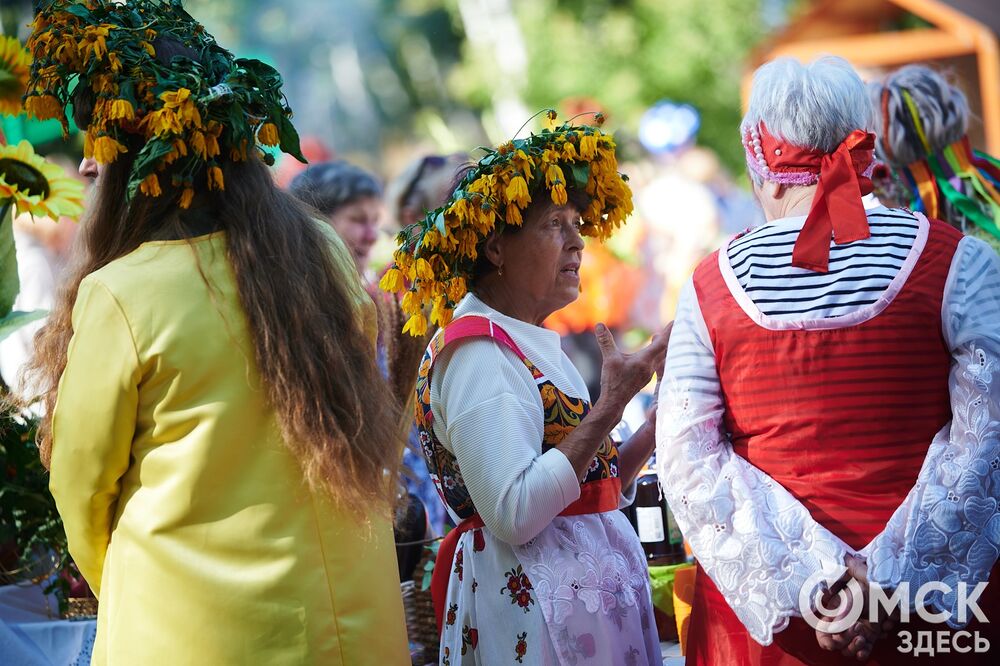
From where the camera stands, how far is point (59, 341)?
2.26 metres

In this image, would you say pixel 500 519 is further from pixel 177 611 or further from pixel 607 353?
pixel 177 611

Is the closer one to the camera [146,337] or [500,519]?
[146,337]

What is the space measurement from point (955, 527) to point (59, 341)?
1.71m

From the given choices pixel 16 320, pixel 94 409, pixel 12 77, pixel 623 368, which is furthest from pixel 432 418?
pixel 12 77

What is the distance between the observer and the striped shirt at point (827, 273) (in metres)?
2.14

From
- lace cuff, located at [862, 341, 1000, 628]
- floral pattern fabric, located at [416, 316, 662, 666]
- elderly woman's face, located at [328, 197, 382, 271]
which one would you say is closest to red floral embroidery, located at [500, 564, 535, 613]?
floral pattern fabric, located at [416, 316, 662, 666]

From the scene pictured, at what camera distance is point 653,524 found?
11.2 feet

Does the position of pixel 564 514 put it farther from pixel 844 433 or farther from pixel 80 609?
pixel 80 609

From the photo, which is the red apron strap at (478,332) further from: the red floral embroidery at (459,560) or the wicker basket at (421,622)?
the wicker basket at (421,622)

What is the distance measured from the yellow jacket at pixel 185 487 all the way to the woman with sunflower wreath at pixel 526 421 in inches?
17.2

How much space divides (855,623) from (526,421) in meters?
0.76

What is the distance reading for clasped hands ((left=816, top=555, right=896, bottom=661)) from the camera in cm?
207

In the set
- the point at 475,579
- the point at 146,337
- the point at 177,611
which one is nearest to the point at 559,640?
the point at 475,579

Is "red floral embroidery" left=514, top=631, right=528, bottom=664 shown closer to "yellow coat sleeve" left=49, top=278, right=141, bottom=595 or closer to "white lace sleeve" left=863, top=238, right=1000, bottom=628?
"white lace sleeve" left=863, top=238, right=1000, bottom=628
